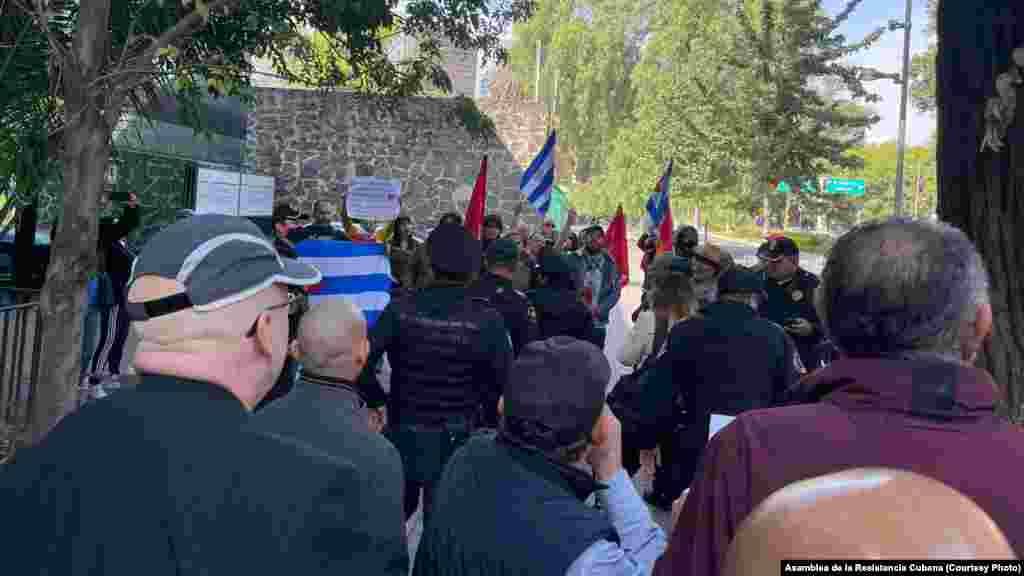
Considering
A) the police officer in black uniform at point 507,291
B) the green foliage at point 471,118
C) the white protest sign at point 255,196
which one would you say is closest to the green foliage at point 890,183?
the white protest sign at point 255,196

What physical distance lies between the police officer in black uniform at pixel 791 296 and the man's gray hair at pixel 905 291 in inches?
216

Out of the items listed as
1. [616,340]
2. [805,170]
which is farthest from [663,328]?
[805,170]

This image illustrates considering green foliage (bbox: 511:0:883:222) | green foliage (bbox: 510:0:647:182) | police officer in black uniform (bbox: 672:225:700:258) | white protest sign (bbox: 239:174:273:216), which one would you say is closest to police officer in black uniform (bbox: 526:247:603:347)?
police officer in black uniform (bbox: 672:225:700:258)

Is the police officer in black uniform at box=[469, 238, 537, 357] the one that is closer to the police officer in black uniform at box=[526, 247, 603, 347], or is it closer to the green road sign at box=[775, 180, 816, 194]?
the police officer in black uniform at box=[526, 247, 603, 347]

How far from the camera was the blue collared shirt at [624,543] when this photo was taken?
6.88 feet

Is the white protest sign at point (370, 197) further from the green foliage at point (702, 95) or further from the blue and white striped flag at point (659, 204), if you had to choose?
the green foliage at point (702, 95)

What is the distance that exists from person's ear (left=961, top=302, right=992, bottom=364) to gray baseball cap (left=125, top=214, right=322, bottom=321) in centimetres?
118

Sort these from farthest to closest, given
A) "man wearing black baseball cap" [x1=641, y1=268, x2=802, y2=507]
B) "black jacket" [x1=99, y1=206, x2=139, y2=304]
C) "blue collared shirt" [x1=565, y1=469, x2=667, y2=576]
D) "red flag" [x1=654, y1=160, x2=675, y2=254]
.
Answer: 1. "red flag" [x1=654, y1=160, x2=675, y2=254]
2. "black jacket" [x1=99, y1=206, x2=139, y2=304]
3. "man wearing black baseball cap" [x1=641, y1=268, x2=802, y2=507]
4. "blue collared shirt" [x1=565, y1=469, x2=667, y2=576]

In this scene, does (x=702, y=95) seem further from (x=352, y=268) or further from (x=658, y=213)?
(x=352, y=268)

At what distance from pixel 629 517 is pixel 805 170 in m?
38.2

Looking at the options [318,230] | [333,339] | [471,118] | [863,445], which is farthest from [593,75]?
[863,445]

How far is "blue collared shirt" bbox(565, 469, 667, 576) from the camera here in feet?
6.88

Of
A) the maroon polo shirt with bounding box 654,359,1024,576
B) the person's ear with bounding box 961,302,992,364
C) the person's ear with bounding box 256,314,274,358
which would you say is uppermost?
the person's ear with bounding box 961,302,992,364

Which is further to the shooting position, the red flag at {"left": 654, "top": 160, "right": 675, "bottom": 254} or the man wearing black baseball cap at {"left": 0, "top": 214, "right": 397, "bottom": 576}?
the red flag at {"left": 654, "top": 160, "right": 675, "bottom": 254}
